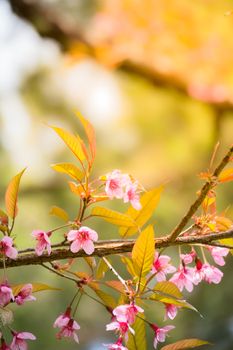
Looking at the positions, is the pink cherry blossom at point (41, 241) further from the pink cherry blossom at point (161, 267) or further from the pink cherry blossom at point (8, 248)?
the pink cherry blossom at point (161, 267)

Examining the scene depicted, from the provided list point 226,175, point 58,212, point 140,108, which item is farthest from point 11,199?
point 140,108

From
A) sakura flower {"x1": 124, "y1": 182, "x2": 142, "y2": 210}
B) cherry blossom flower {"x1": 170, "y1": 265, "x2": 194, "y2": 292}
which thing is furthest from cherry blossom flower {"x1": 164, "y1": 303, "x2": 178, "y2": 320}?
sakura flower {"x1": 124, "y1": 182, "x2": 142, "y2": 210}

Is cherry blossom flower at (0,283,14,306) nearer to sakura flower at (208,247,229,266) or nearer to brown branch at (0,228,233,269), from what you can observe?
brown branch at (0,228,233,269)

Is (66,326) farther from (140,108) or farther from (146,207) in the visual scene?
(140,108)

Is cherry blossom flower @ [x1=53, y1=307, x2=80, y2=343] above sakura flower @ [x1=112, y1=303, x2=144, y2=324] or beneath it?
beneath

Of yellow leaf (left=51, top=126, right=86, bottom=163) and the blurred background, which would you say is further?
the blurred background

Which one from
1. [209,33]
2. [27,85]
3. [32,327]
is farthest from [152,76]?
[32,327]
